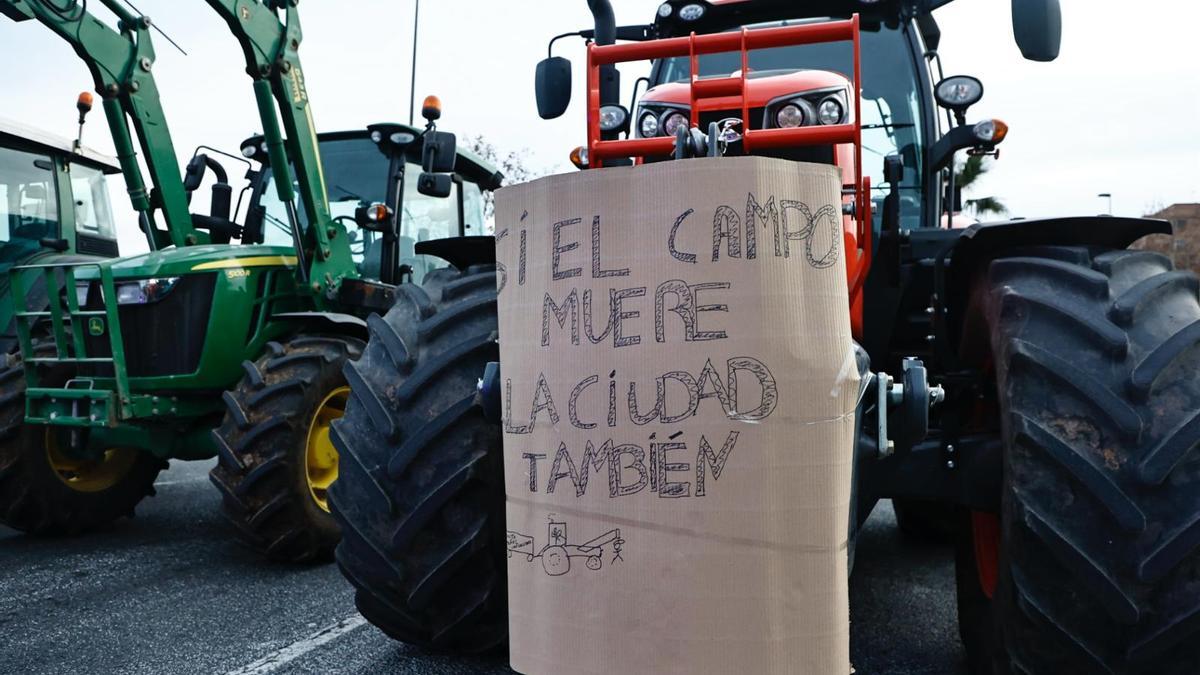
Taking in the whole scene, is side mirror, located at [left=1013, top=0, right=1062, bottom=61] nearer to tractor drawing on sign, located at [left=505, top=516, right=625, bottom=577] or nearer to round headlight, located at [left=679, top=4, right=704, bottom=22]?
round headlight, located at [left=679, top=4, right=704, bottom=22]

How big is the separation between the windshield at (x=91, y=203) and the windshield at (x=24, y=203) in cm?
21

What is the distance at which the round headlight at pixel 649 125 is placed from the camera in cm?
298

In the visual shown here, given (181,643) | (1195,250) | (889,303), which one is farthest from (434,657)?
(1195,250)

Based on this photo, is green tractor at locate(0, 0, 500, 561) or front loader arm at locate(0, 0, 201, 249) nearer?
green tractor at locate(0, 0, 500, 561)

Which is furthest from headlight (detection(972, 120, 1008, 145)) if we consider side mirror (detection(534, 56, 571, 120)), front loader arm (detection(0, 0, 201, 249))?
front loader arm (detection(0, 0, 201, 249))

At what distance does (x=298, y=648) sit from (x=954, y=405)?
93.0 inches

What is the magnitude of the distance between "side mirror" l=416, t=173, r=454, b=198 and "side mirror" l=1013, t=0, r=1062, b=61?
11.5 ft

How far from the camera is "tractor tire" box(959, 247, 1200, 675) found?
2016 mm

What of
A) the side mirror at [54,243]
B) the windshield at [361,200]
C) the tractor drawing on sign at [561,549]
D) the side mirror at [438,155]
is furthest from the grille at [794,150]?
the side mirror at [54,243]

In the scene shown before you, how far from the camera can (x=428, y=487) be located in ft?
8.23

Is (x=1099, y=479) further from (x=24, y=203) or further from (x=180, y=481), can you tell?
(x=24, y=203)

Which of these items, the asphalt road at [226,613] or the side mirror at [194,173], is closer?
the asphalt road at [226,613]

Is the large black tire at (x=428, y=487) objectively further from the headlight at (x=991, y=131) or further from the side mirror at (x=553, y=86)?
the headlight at (x=991, y=131)

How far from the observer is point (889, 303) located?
127 inches
